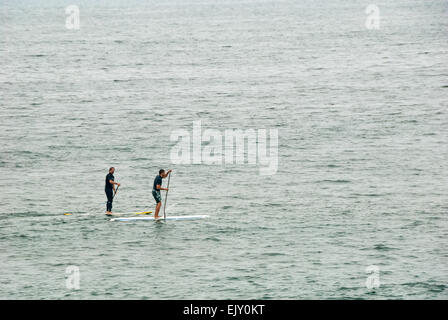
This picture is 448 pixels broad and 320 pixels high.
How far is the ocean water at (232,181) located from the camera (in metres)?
32.4

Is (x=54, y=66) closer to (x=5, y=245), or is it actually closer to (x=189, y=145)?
(x=189, y=145)

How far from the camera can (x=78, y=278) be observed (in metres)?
31.8

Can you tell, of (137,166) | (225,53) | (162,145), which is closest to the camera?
(137,166)

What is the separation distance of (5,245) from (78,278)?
20.6ft

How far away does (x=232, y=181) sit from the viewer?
5169 cm

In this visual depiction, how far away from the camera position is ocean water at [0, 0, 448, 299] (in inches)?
1277

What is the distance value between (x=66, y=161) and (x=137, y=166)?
6253 millimetres

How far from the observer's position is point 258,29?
182m

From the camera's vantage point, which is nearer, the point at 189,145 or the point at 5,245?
the point at 5,245

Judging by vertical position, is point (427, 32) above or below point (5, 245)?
above
